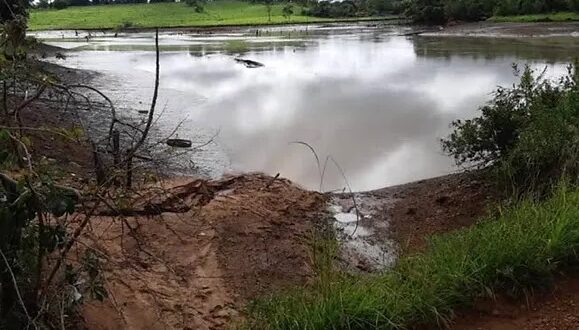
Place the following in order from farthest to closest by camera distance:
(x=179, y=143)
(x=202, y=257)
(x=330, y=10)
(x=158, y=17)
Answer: (x=330, y=10) → (x=158, y=17) → (x=179, y=143) → (x=202, y=257)

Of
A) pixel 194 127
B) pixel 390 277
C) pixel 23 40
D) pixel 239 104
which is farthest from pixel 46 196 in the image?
pixel 239 104

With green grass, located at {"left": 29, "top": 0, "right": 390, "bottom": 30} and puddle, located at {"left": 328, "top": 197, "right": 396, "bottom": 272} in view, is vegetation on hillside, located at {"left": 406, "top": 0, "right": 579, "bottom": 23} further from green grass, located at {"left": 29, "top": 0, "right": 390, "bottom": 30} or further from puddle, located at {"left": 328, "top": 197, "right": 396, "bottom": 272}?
puddle, located at {"left": 328, "top": 197, "right": 396, "bottom": 272}

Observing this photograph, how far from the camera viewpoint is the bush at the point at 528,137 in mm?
7555

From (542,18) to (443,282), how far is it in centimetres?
6222

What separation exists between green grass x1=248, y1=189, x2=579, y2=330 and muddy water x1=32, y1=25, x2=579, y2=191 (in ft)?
20.4

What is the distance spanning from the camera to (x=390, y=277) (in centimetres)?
495

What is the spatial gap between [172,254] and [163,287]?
997mm

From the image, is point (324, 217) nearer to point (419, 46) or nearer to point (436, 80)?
point (436, 80)

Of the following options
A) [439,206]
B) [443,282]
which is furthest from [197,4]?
[443,282]

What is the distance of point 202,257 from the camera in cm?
716

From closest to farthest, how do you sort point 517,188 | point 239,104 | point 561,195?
point 561,195 < point 517,188 < point 239,104

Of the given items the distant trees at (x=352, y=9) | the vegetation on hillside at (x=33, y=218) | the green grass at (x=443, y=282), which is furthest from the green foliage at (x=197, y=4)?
the green grass at (x=443, y=282)

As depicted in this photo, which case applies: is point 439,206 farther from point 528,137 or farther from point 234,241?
point 234,241

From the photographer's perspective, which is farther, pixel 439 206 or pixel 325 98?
pixel 325 98
